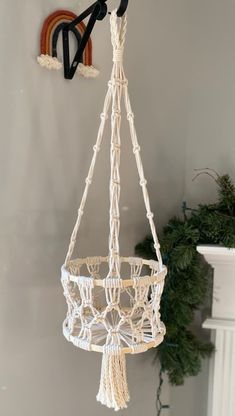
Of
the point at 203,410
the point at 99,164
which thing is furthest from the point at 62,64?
the point at 203,410

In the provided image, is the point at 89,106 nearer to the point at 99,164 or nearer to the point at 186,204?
the point at 99,164

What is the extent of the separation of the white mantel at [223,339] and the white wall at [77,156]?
0.41ft

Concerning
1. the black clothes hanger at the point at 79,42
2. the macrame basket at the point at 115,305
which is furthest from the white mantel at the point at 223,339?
the black clothes hanger at the point at 79,42

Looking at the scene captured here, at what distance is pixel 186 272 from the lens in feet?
3.72

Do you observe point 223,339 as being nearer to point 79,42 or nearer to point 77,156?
point 77,156

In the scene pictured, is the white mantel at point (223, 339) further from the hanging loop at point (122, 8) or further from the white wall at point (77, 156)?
the hanging loop at point (122, 8)

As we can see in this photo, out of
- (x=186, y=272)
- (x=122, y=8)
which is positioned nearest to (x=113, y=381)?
(x=186, y=272)

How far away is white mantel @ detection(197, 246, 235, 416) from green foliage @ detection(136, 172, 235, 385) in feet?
0.11

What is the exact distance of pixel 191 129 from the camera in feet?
4.29

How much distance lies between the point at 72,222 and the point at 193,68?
0.62 meters

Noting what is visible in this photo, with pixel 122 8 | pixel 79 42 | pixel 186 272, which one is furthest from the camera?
pixel 186 272

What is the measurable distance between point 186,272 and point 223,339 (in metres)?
0.24

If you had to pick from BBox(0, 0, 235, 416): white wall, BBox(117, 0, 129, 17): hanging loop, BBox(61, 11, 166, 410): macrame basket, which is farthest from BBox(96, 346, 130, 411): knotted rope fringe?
BBox(117, 0, 129, 17): hanging loop

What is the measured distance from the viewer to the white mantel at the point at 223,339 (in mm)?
1196
